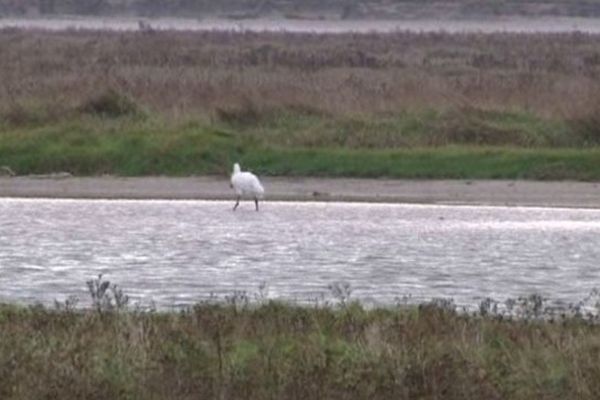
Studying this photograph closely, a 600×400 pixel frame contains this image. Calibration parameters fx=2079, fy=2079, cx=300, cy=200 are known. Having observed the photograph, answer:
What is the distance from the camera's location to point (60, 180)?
24.3m

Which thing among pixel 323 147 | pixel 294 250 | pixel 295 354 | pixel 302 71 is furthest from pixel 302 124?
pixel 295 354

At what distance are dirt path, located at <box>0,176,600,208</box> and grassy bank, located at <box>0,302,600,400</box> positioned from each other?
11.0 meters

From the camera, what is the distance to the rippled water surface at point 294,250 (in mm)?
15641

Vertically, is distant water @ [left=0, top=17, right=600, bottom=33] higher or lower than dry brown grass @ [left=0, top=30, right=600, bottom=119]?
higher

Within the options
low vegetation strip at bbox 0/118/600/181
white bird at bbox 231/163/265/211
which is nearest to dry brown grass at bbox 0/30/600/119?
low vegetation strip at bbox 0/118/600/181

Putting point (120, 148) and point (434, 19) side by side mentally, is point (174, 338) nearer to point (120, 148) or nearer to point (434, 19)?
point (120, 148)

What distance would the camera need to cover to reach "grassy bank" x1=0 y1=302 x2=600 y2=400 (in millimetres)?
9781

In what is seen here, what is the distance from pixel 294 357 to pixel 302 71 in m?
26.9

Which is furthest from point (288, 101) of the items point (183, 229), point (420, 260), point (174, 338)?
point (174, 338)

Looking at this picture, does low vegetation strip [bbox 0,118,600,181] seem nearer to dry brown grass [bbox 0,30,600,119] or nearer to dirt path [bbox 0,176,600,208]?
dirt path [bbox 0,176,600,208]

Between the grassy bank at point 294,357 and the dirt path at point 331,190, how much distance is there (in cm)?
1098

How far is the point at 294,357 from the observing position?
10453 mm

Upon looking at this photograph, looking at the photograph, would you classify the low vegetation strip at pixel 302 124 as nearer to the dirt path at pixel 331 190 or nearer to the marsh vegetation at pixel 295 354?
the dirt path at pixel 331 190

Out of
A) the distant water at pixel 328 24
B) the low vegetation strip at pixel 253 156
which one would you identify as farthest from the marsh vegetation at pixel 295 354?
the distant water at pixel 328 24
